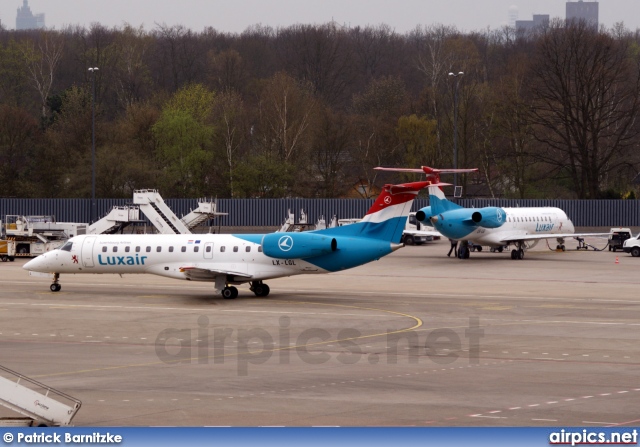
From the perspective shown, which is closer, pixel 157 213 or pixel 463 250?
pixel 463 250

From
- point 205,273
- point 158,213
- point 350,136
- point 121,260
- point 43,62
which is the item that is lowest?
point 205,273

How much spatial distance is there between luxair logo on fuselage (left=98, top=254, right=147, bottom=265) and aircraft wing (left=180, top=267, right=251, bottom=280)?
2.15 m

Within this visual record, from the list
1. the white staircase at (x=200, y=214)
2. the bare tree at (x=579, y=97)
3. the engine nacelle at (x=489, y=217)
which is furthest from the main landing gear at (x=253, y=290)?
the bare tree at (x=579, y=97)

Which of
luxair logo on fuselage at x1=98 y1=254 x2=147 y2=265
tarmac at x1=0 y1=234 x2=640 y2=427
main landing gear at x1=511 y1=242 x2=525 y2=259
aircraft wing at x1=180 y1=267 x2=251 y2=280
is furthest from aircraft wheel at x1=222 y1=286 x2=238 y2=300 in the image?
main landing gear at x1=511 y1=242 x2=525 y2=259

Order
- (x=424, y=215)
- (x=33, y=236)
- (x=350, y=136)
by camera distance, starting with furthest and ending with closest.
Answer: (x=350, y=136), (x=33, y=236), (x=424, y=215)

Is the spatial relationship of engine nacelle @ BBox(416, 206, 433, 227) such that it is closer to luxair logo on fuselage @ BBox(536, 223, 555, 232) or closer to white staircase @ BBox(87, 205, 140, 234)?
luxair logo on fuselage @ BBox(536, 223, 555, 232)

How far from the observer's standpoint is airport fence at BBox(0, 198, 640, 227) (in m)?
87.4

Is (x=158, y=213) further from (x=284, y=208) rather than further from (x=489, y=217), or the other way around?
(x=489, y=217)

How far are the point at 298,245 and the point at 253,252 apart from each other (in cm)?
207

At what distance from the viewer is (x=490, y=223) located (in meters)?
59.7

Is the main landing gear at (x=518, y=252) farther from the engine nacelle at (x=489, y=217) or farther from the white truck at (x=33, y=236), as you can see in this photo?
the white truck at (x=33, y=236)

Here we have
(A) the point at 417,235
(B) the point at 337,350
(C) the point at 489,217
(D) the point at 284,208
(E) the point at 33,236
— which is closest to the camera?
(B) the point at 337,350

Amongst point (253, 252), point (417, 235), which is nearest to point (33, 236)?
point (417, 235)

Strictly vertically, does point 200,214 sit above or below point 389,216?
below
